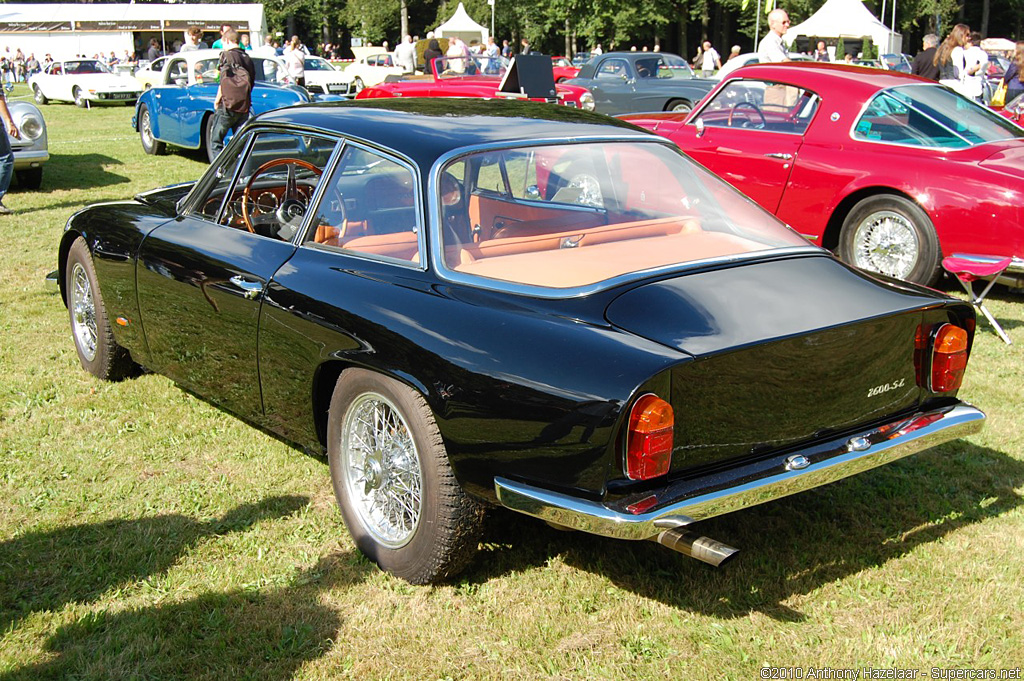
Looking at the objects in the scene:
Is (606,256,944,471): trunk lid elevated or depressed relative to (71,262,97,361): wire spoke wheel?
elevated

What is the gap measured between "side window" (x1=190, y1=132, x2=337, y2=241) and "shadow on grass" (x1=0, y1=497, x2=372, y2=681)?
47.9 inches

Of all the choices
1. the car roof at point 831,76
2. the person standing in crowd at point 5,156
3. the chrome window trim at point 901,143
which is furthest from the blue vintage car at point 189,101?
the chrome window trim at point 901,143

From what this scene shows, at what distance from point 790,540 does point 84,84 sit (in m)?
24.2

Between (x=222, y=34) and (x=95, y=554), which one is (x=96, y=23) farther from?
(x=95, y=554)

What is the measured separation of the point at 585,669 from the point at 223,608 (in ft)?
3.82

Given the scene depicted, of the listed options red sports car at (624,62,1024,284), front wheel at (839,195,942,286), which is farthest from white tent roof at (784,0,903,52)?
front wheel at (839,195,942,286)

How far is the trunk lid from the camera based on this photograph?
9.12ft

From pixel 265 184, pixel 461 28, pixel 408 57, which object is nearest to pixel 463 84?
pixel 408 57

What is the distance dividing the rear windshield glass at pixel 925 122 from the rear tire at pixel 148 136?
32.8ft

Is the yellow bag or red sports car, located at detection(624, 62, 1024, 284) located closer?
red sports car, located at detection(624, 62, 1024, 284)

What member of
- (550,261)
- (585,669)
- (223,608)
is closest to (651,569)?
(585,669)

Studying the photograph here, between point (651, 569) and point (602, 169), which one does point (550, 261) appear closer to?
point (602, 169)

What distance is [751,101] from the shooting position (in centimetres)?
777

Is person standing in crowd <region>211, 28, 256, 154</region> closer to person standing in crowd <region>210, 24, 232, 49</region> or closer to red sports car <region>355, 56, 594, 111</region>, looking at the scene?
person standing in crowd <region>210, 24, 232, 49</region>
